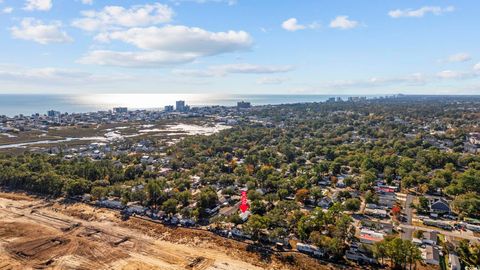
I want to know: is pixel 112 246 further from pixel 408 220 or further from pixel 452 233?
pixel 452 233

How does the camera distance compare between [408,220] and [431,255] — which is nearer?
[431,255]

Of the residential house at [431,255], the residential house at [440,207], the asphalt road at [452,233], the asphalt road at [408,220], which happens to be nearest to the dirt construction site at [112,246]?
the residential house at [431,255]

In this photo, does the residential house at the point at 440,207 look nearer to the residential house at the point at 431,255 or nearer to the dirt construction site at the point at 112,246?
the residential house at the point at 431,255

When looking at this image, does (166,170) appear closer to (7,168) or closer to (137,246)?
(7,168)

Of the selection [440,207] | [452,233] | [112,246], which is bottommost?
[452,233]

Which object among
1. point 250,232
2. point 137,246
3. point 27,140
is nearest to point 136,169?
point 137,246

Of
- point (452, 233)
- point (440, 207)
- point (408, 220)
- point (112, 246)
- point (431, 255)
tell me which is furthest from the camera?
point (440, 207)

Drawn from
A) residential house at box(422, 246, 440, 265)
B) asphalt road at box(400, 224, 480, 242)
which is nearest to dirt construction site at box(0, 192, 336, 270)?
residential house at box(422, 246, 440, 265)

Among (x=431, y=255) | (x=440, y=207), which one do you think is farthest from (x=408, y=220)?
(x=431, y=255)
